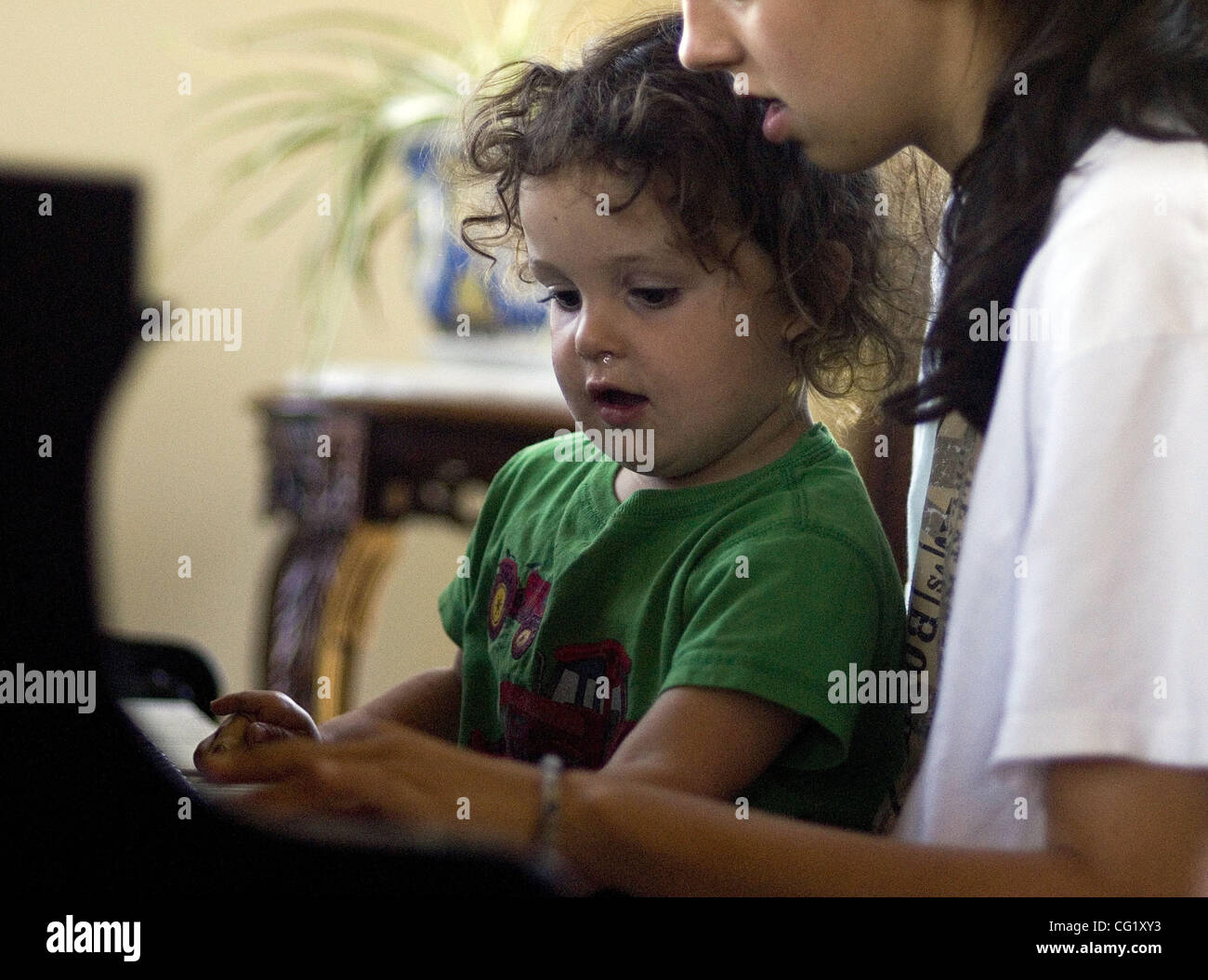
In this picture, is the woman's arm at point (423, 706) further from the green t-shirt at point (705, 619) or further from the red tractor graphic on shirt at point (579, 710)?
the red tractor graphic on shirt at point (579, 710)

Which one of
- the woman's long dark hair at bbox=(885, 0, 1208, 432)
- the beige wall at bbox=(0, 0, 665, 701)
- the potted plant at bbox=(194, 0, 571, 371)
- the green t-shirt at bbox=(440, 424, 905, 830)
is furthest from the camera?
the beige wall at bbox=(0, 0, 665, 701)

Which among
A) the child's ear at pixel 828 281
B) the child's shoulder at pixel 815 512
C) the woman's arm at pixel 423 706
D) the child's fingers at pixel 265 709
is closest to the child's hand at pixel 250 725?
the child's fingers at pixel 265 709

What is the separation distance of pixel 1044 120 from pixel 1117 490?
0.85ft

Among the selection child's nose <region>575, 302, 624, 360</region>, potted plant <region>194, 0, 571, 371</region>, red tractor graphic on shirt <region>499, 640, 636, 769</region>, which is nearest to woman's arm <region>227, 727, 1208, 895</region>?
red tractor graphic on shirt <region>499, 640, 636, 769</region>

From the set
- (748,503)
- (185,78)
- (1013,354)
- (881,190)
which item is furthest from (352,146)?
(1013,354)

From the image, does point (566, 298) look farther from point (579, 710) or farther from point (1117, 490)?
point (1117, 490)

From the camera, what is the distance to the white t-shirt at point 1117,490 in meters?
0.64

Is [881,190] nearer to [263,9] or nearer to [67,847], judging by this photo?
[67,847]

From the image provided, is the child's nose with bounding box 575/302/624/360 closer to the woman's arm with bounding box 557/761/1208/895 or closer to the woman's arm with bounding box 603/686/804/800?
the woman's arm with bounding box 603/686/804/800

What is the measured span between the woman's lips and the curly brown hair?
0.27 feet

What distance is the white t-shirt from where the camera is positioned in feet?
2.10

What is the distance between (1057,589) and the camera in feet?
2.15
